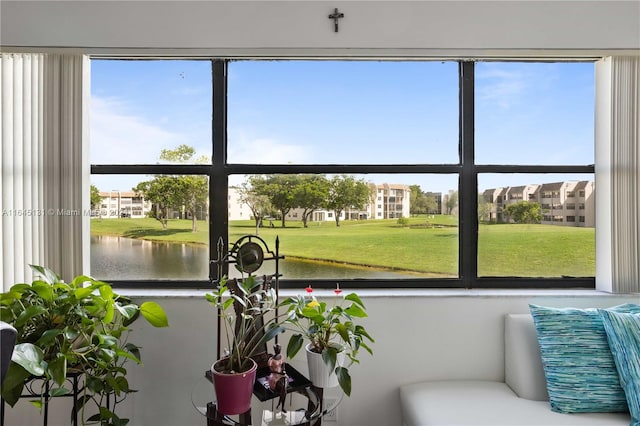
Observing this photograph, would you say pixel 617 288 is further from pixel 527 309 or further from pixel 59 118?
pixel 59 118

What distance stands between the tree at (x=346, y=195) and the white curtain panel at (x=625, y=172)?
4.46 feet

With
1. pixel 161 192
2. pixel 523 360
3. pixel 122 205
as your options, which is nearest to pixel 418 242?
pixel 523 360

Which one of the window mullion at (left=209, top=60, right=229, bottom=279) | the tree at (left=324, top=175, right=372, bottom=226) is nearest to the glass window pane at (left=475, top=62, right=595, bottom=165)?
the tree at (left=324, top=175, right=372, bottom=226)

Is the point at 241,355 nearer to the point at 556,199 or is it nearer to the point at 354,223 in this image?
the point at 354,223

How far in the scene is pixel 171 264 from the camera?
2.09 metres

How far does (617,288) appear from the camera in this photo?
193 centimetres

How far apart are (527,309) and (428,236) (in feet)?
2.10

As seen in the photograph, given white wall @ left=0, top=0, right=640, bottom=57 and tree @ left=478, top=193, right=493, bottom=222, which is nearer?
white wall @ left=0, top=0, right=640, bottom=57

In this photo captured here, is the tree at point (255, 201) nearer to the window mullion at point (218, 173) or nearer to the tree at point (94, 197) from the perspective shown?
the window mullion at point (218, 173)

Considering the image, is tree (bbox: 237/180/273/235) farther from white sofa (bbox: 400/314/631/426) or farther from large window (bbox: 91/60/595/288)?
white sofa (bbox: 400/314/631/426)

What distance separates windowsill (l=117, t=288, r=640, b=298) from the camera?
74.7 inches

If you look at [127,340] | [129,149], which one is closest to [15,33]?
[129,149]

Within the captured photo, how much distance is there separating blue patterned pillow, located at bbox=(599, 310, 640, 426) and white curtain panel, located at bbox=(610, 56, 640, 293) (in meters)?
0.43

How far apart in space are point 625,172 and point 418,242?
3.86 feet
